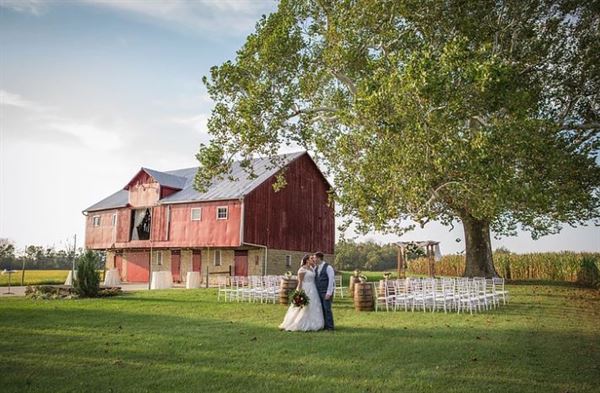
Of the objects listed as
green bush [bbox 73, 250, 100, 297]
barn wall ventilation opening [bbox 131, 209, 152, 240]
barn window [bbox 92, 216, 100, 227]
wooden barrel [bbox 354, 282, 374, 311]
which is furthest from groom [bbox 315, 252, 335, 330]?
barn window [bbox 92, 216, 100, 227]

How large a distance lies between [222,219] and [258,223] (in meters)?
2.46

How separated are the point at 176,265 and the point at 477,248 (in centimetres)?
2257

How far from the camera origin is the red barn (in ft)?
111

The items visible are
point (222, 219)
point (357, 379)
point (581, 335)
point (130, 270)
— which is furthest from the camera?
point (130, 270)

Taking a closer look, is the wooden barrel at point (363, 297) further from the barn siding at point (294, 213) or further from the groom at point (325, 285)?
the barn siding at point (294, 213)

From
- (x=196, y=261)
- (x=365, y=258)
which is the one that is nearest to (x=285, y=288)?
(x=196, y=261)

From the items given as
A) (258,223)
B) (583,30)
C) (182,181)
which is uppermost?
(583,30)

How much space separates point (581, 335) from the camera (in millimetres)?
11758

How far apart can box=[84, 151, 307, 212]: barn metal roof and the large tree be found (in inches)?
348

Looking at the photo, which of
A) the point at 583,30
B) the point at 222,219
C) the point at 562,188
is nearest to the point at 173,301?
the point at 222,219

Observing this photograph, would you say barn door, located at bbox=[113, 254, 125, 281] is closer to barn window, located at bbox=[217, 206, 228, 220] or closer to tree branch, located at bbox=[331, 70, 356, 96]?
barn window, located at bbox=[217, 206, 228, 220]

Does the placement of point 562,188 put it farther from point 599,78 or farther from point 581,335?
point 581,335

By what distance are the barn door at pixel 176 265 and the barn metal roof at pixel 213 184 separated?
4.69m

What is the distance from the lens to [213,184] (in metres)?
36.2
